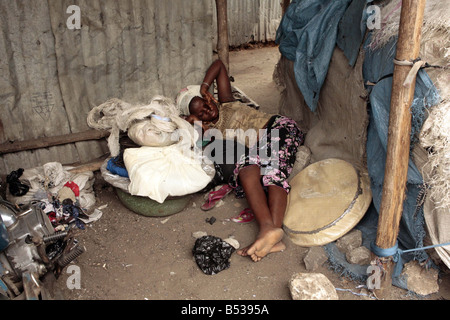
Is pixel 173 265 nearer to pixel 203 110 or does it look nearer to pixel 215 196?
pixel 215 196

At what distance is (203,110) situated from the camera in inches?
145

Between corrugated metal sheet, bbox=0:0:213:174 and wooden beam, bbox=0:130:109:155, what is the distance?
0.15ft

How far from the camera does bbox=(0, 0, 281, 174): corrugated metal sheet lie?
3223 millimetres

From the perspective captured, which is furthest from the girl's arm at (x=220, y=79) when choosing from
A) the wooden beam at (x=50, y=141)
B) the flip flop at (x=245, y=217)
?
the flip flop at (x=245, y=217)

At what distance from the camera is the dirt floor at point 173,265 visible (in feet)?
8.36

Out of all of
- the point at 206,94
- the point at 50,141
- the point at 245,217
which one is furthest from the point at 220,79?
the point at 50,141

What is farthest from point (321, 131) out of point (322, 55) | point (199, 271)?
point (199, 271)

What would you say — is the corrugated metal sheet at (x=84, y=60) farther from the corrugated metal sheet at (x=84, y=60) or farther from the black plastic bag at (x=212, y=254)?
the black plastic bag at (x=212, y=254)

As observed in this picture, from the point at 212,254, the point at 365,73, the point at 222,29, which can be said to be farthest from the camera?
the point at 222,29

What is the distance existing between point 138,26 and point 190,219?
5.66ft

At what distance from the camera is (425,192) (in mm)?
2344

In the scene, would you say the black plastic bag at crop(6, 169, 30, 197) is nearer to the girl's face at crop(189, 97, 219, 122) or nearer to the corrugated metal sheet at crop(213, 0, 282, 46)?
the girl's face at crop(189, 97, 219, 122)

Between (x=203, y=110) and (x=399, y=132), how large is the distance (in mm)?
1908

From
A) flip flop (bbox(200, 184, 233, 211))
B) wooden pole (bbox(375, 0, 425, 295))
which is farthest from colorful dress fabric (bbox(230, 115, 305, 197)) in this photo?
wooden pole (bbox(375, 0, 425, 295))
